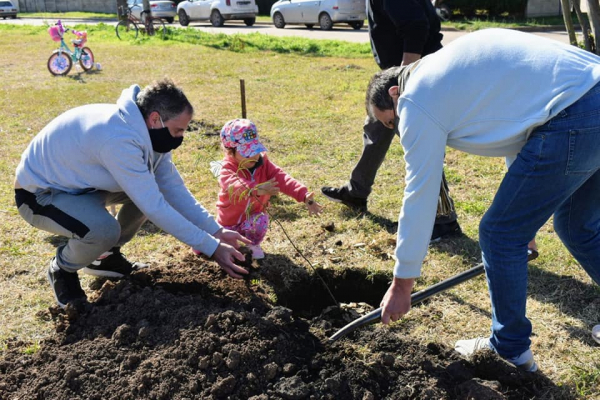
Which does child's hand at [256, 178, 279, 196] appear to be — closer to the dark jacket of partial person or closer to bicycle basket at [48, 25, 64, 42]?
the dark jacket of partial person

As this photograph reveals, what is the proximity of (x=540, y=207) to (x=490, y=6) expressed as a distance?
23.4m

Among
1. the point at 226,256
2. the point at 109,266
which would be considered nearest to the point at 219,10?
the point at 109,266

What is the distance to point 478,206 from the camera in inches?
197

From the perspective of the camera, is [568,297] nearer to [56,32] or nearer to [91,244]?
[91,244]

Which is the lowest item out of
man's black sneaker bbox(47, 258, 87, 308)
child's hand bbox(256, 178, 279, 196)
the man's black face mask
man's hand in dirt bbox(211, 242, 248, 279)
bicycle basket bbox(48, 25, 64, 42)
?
man's black sneaker bbox(47, 258, 87, 308)

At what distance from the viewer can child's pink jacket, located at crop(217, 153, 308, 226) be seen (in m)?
3.96

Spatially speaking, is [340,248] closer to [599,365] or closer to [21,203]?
[599,365]

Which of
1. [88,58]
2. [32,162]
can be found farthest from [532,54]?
[88,58]

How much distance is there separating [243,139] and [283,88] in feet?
21.6

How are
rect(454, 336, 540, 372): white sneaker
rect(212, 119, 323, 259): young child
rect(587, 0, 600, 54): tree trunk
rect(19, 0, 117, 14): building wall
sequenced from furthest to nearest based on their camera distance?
1. rect(19, 0, 117, 14): building wall
2. rect(587, 0, 600, 54): tree trunk
3. rect(212, 119, 323, 259): young child
4. rect(454, 336, 540, 372): white sneaker

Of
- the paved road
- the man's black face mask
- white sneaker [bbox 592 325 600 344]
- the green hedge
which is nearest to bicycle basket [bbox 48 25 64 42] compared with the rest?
the paved road

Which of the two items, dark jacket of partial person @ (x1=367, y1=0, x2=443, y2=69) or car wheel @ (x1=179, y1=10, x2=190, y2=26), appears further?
car wheel @ (x1=179, y1=10, x2=190, y2=26)

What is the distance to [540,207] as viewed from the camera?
2479 mm

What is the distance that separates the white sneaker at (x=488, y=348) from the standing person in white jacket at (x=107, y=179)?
123cm
